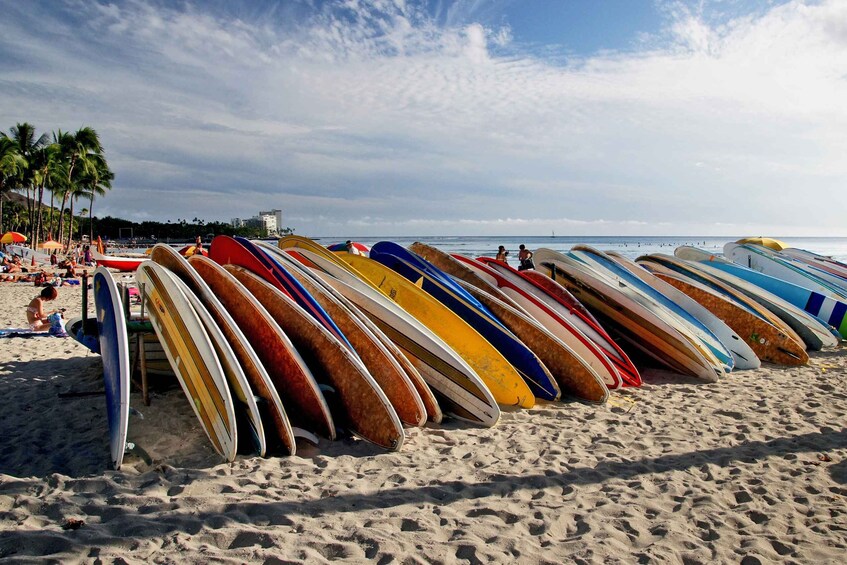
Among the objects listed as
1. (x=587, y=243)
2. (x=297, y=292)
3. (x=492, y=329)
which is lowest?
(x=492, y=329)

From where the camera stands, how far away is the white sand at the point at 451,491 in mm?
2467

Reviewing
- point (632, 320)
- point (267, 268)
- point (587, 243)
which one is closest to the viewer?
point (267, 268)

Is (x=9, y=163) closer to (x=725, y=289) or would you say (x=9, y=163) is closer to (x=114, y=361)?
(x=114, y=361)

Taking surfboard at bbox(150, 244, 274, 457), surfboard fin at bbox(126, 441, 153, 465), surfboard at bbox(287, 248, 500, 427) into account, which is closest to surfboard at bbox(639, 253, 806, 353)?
surfboard at bbox(287, 248, 500, 427)

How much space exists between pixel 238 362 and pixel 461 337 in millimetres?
2050

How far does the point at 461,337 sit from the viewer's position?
496 cm

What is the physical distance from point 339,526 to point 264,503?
1.46ft

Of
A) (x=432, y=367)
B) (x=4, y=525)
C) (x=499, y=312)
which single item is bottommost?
(x=4, y=525)

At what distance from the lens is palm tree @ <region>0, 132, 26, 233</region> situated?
31.2m

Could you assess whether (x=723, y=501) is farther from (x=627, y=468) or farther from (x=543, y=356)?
(x=543, y=356)

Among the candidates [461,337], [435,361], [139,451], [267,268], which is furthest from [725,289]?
[139,451]

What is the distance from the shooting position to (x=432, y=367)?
441 centimetres

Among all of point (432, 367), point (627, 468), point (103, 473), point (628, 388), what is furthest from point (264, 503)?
point (628, 388)

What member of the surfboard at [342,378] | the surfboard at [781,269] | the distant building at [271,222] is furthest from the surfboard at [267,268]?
the distant building at [271,222]
